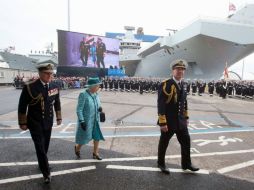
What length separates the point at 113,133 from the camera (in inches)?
312

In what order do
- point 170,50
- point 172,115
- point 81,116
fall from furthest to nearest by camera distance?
point 170,50, point 81,116, point 172,115

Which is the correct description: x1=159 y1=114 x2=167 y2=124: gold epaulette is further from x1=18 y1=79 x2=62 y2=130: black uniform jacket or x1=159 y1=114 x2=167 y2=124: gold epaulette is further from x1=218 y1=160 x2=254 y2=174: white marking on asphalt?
x1=18 y1=79 x2=62 y2=130: black uniform jacket

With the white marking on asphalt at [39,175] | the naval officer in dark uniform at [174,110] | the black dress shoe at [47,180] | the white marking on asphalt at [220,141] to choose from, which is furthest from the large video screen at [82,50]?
the black dress shoe at [47,180]

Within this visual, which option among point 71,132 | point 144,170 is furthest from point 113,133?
point 144,170

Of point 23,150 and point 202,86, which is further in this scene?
point 202,86

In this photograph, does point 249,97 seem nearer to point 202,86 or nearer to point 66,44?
point 202,86

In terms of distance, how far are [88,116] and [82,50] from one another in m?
46.7

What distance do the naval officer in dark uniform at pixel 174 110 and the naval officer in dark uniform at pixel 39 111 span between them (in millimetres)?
1649

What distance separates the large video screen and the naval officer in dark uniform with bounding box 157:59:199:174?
46.0 meters

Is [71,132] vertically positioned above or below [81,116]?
below

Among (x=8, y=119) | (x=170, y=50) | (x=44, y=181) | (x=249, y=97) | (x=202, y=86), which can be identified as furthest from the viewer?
(x=170, y=50)

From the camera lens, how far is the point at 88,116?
512 cm

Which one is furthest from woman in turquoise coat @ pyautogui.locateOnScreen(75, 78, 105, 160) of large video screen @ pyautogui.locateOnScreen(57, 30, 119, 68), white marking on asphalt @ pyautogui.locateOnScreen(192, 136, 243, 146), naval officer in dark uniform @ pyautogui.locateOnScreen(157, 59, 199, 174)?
large video screen @ pyautogui.locateOnScreen(57, 30, 119, 68)

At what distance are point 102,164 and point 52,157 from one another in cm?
100
